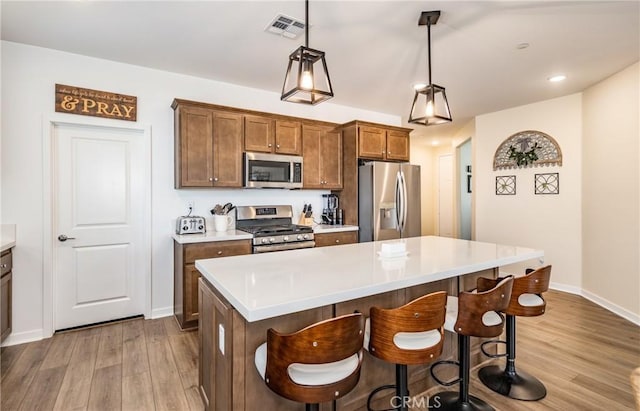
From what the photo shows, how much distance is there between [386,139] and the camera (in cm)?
465

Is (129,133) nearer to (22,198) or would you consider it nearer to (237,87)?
(22,198)

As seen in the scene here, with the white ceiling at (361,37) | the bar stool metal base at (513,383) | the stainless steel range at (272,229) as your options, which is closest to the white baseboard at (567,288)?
the white ceiling at (361,37)

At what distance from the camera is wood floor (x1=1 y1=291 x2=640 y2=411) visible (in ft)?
6.82

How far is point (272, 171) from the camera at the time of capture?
3.90 metres

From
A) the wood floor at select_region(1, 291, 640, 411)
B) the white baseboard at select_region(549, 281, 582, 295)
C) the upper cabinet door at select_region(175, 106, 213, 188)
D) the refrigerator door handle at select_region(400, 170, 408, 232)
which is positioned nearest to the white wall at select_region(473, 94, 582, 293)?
the white baseboard at select_region(549, 281, 582, 295)

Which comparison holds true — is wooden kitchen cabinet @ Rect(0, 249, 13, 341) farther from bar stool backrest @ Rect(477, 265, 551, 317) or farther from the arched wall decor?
the arched wall decor

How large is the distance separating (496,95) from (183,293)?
4.65 m

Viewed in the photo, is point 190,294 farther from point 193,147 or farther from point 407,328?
point 407,328

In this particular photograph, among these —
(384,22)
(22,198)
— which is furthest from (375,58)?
(22,198)

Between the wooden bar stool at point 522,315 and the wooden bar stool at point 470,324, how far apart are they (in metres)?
0.22

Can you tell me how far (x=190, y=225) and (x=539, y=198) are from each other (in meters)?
4.86

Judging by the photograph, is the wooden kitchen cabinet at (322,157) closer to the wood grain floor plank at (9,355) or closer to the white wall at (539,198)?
the white wall at (539,198)

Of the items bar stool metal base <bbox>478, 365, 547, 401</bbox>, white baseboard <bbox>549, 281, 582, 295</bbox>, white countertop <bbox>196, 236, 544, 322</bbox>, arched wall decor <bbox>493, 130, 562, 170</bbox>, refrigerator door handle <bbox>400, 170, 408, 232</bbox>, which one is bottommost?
bar stool metal base <bbox>478, 365, 547, 401</bbox>

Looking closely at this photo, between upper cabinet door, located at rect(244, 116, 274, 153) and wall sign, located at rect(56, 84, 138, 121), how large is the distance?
1174mm
